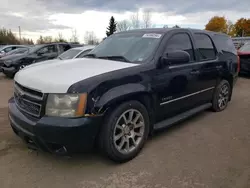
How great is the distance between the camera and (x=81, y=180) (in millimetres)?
2650

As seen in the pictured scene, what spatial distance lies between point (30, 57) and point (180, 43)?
885 cm

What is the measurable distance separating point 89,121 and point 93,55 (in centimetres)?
169

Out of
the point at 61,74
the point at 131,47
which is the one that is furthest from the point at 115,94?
the point at 131,47

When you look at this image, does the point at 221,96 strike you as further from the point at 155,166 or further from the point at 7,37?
the point at 7,37

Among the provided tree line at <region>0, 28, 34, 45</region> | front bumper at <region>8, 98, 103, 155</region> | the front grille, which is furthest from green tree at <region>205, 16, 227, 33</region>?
front bumper at <region>8, 98, 103, 155</region>

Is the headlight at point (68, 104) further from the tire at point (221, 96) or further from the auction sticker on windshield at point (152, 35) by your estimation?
the tire at point (221, 96)

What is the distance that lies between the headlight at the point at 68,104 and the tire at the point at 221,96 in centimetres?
330

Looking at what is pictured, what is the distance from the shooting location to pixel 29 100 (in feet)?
9.17

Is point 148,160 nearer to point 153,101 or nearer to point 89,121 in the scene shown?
point 153,101

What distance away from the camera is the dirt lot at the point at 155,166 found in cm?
260

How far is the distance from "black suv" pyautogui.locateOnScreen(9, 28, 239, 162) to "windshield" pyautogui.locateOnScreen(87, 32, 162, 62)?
16mm

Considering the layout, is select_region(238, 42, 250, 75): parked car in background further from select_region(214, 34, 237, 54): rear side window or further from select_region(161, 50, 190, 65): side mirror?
select_region(161, 50, 190, 65): side mirror

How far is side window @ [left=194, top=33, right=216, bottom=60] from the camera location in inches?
168

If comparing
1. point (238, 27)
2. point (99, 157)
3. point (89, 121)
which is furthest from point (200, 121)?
point (238, 27)
